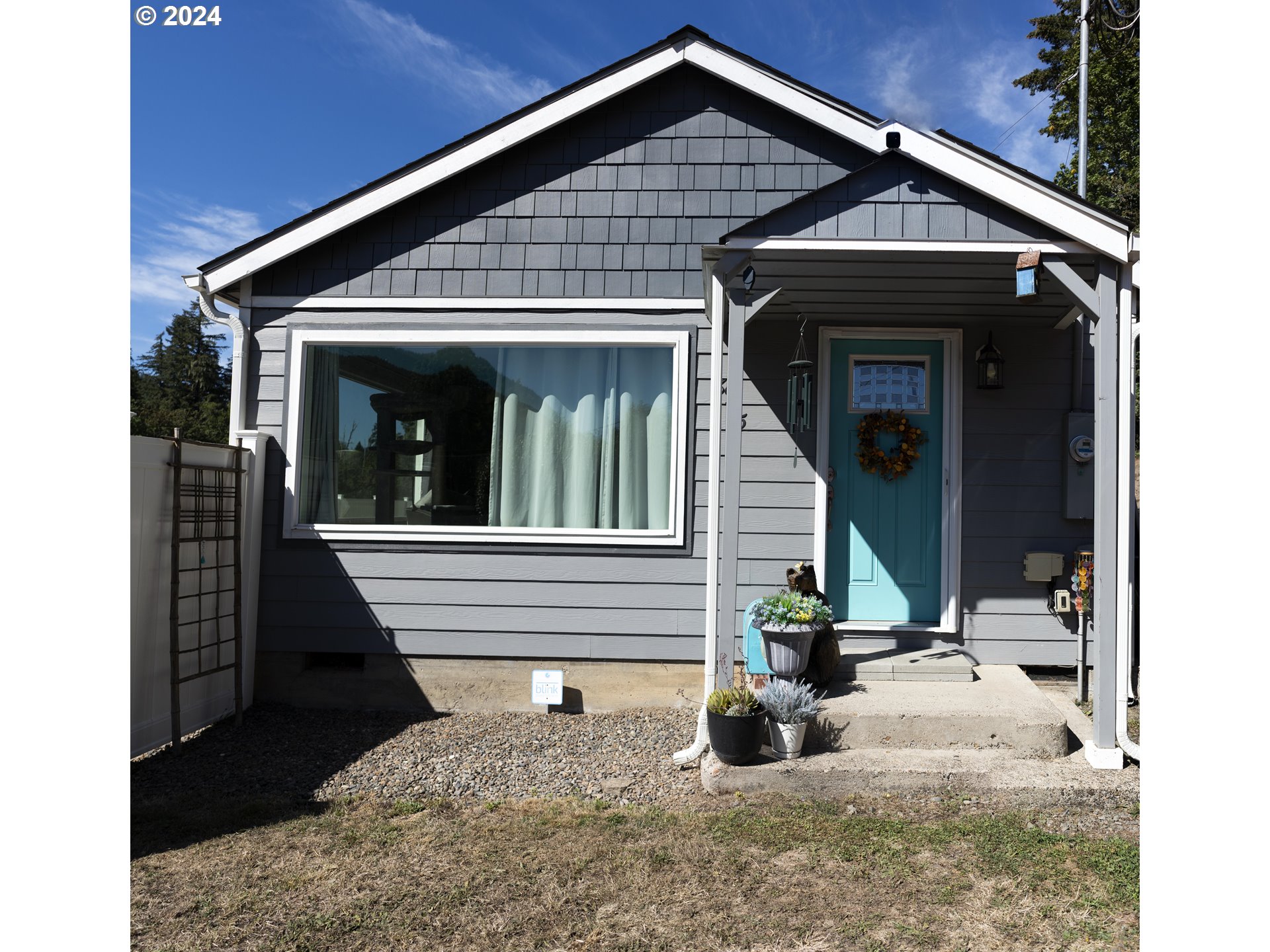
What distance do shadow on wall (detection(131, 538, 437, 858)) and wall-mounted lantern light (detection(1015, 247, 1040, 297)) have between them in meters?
3.54

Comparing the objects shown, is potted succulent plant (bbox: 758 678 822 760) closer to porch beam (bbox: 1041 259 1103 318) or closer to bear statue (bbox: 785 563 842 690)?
bear statue (bbox: 785 563 842 690)

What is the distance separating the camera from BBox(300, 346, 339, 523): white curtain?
17.9 feet

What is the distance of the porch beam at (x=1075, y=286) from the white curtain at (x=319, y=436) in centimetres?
436

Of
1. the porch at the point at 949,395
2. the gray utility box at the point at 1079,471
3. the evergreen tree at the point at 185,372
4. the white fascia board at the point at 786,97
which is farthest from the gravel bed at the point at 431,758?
the evergreen tree at the point at 185,372

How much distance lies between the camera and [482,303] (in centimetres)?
543

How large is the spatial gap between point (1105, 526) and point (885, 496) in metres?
1.56

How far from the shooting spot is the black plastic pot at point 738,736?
12.4ft

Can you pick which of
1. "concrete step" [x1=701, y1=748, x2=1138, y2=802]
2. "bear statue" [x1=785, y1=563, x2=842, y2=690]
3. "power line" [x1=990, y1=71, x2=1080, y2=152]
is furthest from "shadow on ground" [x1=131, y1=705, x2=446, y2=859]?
"power line" [x1=990, y1=71, x2=1080, y2=152]

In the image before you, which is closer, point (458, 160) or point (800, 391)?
point (800, 391)

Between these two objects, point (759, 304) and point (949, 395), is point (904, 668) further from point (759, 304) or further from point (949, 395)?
point (759, 304)

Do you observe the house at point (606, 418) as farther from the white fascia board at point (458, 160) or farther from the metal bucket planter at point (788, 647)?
the metal bucket planter at point (788, 647)

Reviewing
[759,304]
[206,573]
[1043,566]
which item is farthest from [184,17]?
[1043,566]

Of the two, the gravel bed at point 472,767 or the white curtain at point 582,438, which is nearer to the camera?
the gravel bed at point 472,767
